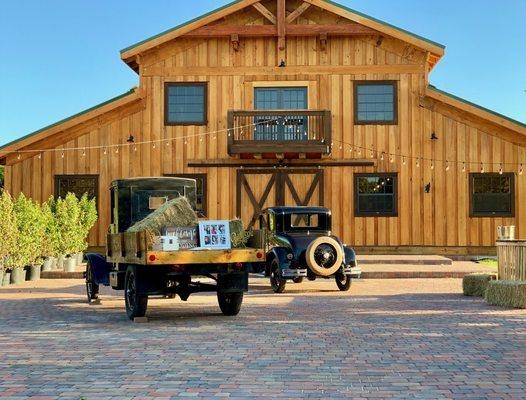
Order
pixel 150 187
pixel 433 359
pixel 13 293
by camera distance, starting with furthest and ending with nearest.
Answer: pixel 13 293 → pixel 150 187 → pixel 433 359

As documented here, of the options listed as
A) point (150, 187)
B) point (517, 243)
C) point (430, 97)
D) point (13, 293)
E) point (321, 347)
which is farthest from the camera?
point (430, 97)

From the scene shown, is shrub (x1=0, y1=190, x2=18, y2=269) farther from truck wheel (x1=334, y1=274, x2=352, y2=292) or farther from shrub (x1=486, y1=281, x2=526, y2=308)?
shrub (x1=486, y1=281, x2=526, y2=308)

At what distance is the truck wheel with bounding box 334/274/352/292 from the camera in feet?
55.8

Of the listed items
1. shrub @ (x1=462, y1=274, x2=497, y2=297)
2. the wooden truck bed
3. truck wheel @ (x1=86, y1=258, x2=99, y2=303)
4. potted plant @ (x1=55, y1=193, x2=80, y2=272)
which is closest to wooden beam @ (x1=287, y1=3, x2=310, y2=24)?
potted plant @ (x1=55, y1=193, x2=80, y2=272)

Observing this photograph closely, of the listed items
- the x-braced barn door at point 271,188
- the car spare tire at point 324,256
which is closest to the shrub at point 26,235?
the x-braced barn door at point 271,188

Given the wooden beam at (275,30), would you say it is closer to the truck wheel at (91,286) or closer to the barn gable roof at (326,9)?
the barn gable roof at (326,9)

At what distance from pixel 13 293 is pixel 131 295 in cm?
595

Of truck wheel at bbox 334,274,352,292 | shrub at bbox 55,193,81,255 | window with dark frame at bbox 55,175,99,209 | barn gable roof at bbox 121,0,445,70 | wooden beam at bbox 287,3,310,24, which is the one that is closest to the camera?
truck wheel at bbox 334,274,352,292

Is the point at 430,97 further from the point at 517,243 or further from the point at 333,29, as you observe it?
the point at 517,243

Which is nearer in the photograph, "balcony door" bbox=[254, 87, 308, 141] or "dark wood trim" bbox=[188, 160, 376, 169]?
"balcony door" bbox=[254, 87, 308, 141]

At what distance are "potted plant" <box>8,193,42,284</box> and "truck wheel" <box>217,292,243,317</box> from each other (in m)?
9.00

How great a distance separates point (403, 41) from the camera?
27281mm

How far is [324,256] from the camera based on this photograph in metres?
16.3

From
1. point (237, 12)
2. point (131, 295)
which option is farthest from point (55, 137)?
point (131, 295)
